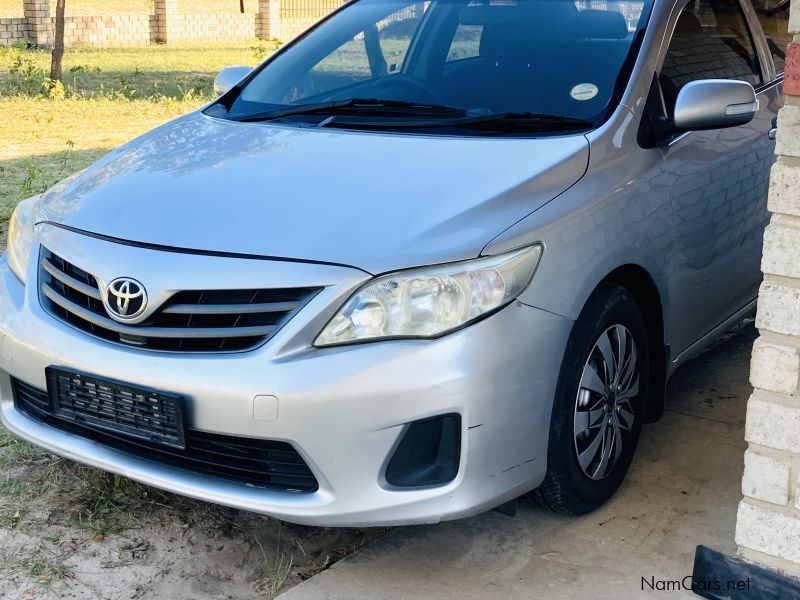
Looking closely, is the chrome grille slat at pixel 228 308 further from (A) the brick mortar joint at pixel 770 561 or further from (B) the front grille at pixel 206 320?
(A) the brick mortar joint at pixel 770 561

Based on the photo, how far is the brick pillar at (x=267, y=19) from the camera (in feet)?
80.5

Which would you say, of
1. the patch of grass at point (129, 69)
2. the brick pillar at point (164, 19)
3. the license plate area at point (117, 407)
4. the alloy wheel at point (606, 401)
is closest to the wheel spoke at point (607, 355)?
the alloy wheel at point (606, 401)

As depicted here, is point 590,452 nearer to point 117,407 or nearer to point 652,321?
point 652,321

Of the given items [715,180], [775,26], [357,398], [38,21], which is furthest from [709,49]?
[38,21]

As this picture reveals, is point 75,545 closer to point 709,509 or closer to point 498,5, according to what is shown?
point 709,509

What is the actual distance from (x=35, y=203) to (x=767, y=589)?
2422 mm

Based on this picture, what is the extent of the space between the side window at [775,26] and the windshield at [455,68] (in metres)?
1.10

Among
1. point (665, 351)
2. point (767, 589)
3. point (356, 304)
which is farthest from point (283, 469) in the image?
point (665, 351)

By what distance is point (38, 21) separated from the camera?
20391 mm

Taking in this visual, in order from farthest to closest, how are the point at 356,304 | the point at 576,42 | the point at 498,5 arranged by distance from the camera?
1. the point at 498,5
2. the point at 576,42
3. the point at 356,304

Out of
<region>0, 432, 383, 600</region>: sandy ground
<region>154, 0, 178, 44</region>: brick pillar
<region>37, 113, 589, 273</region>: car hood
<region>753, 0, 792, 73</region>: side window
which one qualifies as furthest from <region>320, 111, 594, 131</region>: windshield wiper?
<region>154, 0, 178, 44</region>: brick pillar

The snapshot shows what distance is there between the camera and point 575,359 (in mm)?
2801

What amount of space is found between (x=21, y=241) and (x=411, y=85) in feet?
4.63

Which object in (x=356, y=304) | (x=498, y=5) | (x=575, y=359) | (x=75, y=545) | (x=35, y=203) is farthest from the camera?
(x=498, y=5)
